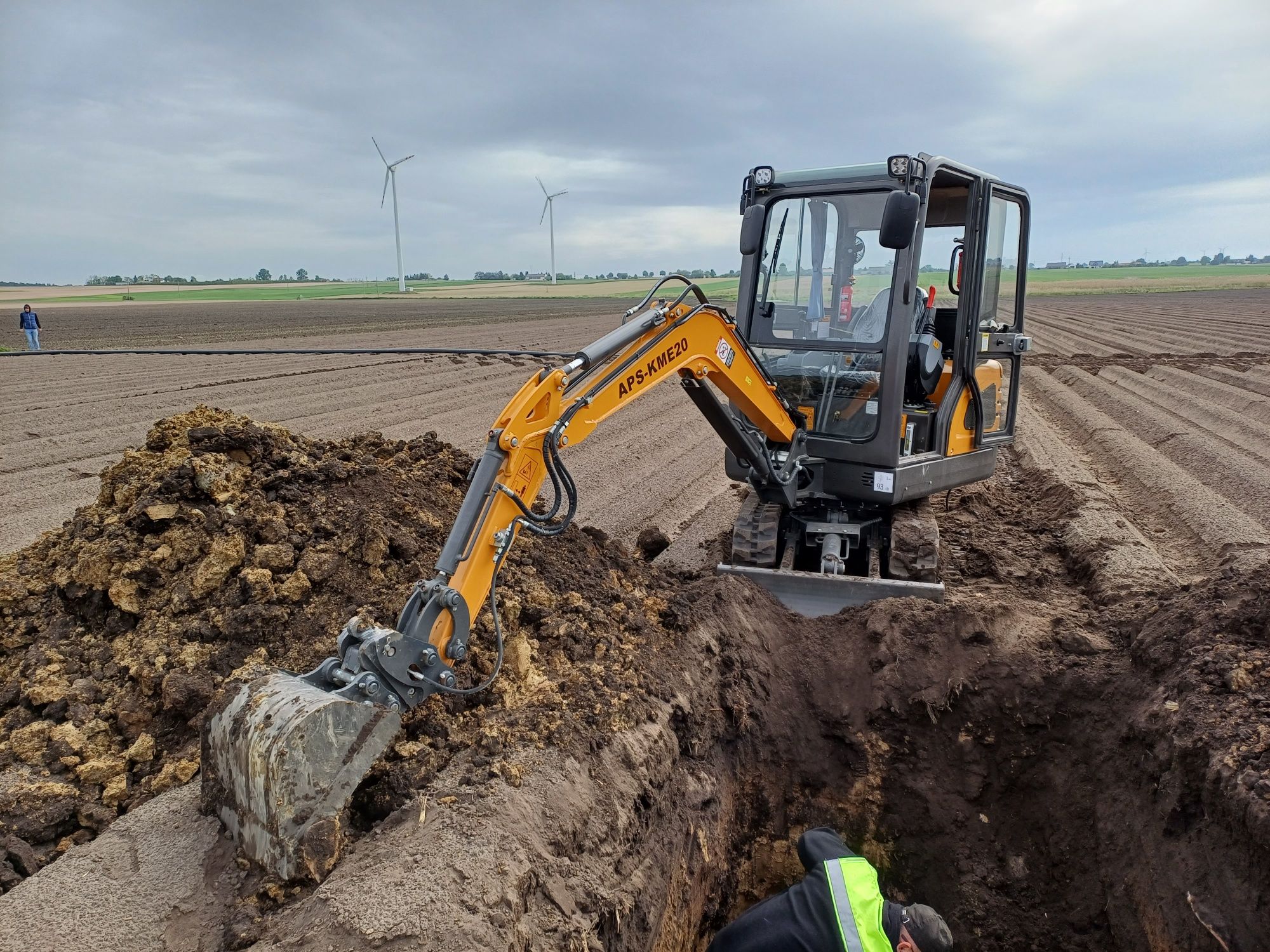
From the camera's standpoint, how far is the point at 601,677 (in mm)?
4281

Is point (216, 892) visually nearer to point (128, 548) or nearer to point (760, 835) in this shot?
point (128, 548)

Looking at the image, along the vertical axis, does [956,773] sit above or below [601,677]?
below

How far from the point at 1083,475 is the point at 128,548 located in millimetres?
9516

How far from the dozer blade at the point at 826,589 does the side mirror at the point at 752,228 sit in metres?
2.24

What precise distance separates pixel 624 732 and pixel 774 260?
3681 mm

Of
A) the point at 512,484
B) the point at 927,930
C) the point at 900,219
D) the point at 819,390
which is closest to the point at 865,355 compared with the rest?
the point at 819,390

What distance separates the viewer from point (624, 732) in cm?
402

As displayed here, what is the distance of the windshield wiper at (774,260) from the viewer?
6.20m

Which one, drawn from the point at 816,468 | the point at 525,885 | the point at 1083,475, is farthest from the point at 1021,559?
the point at 525,885

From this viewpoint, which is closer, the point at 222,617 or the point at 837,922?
the point at 837,922

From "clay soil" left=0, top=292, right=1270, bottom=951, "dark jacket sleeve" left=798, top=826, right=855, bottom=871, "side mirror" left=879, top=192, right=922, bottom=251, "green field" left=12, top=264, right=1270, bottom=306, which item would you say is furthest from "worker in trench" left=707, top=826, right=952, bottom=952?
"green field" left=12, top=264, right=1270, bottom=306

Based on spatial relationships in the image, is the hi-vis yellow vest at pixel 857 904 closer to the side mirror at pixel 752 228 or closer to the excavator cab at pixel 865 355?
the excavator cab at pixel 865 355

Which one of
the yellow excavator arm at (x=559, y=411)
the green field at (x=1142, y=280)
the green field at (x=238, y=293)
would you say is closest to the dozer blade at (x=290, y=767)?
the yellow excavator arm at (x=559, y=411)

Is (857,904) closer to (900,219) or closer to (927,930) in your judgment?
(927,930)
